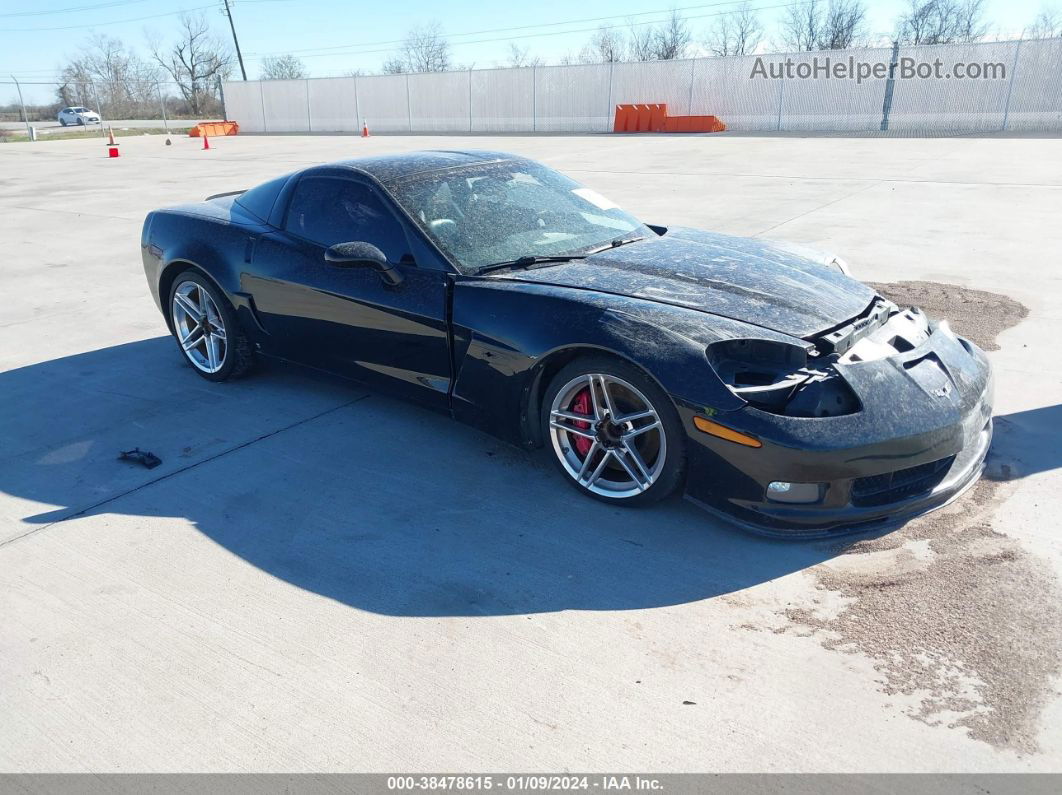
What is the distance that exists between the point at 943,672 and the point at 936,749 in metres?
0.35

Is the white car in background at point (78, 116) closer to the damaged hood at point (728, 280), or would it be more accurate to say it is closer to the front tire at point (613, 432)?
the damaged hood at point (728, 280)

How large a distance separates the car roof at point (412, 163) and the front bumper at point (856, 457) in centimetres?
221

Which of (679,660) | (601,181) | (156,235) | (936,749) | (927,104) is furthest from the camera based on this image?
(927,104)

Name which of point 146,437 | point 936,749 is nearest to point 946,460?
point 936,749

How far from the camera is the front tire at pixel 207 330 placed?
5184 millimetres

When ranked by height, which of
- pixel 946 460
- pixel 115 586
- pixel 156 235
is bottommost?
pixel 115 586

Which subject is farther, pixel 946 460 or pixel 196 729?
pixel 946 460

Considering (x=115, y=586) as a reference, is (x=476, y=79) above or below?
above

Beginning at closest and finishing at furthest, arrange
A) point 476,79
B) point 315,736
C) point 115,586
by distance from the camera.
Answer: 1. point 315,736
2. point 115,586
3. point 476,79

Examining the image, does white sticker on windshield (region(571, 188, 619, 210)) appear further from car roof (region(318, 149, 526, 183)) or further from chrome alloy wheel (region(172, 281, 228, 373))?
chrome alloy wheel (region(172, 281, 228, 373))

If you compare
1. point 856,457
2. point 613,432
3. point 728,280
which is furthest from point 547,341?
point 856,457

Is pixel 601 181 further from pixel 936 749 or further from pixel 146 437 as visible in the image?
pixel 936 749

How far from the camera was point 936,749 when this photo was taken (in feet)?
7.57

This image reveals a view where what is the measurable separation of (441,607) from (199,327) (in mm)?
3248
